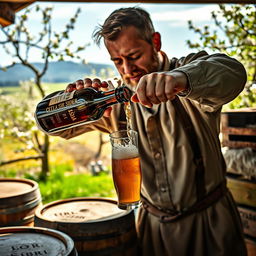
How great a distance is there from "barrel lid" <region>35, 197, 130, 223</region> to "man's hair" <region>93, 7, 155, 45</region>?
2.95ft

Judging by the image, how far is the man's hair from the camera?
182cm

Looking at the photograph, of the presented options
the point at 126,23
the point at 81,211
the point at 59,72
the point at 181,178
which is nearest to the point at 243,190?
the point at 181,178

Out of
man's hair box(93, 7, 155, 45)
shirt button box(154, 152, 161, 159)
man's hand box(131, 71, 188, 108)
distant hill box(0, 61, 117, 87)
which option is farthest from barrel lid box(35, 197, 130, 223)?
distant hill box(0, 61, 117, 87)

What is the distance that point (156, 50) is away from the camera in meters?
1.99

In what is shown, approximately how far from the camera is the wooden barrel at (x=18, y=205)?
1841 millimetres

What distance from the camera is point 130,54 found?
5.95ft

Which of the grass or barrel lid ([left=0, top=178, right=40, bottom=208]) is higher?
barrel lid ([left=0, top=178, right=40, bottom=208])

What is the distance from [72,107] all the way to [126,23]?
22.1 inches

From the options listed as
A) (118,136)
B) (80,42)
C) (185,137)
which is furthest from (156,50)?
(80,42)

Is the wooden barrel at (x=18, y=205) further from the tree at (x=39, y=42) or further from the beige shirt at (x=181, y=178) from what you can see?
the tree at (x=39, y=42)

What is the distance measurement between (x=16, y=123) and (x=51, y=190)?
1.28 m

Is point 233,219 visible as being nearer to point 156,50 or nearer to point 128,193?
point 128,193

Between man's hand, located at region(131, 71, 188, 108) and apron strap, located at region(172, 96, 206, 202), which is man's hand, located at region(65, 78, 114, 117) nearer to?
apron strap, located at region(172, 96, 206, 202)

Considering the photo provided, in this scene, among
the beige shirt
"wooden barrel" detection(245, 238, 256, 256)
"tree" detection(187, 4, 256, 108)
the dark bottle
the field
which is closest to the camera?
the dark bottle
